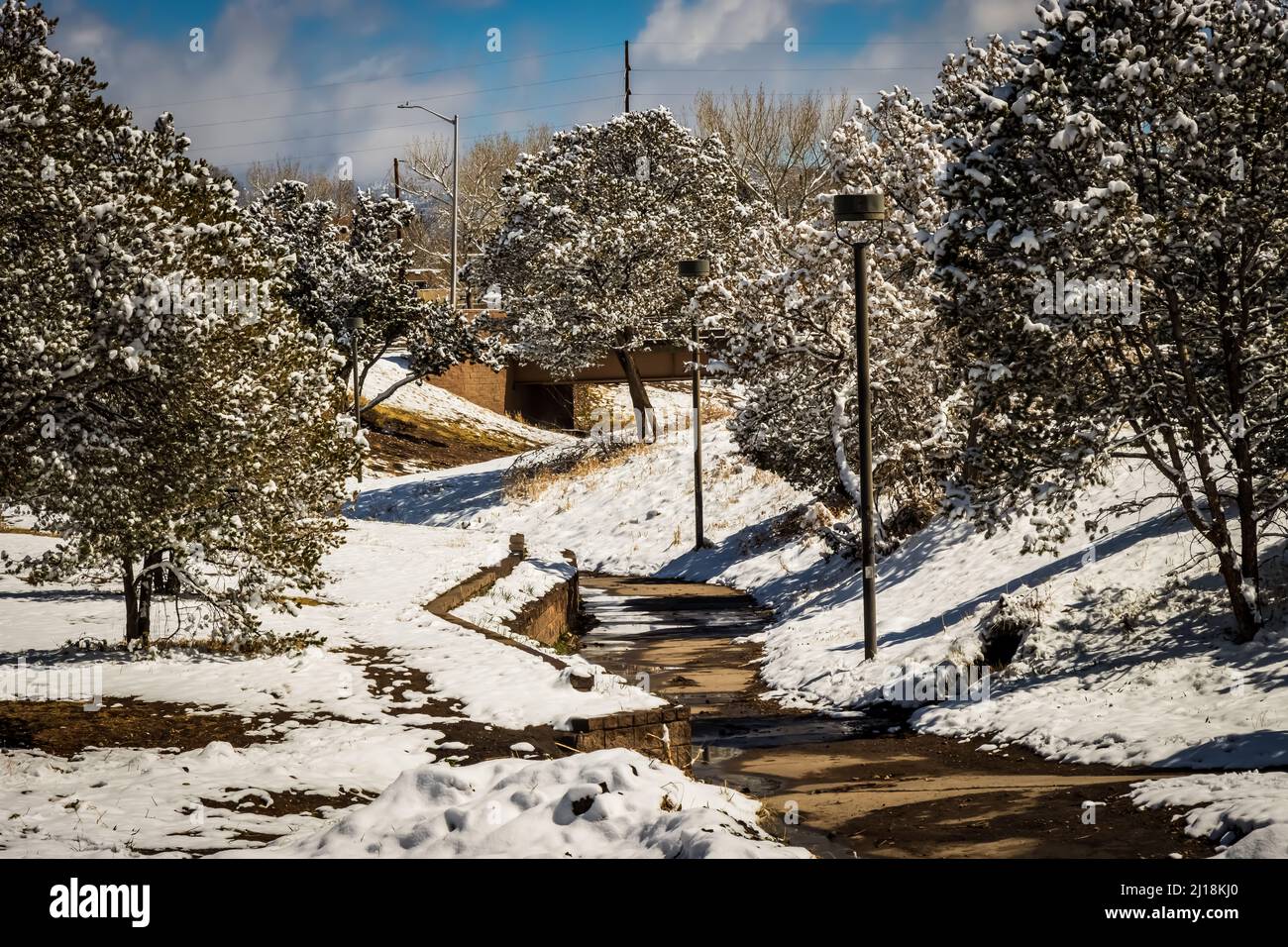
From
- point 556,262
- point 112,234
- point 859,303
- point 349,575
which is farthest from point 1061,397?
point 556,262

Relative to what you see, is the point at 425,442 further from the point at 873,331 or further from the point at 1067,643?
the point at 1067,643

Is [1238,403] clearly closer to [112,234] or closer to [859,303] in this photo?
[859,303]

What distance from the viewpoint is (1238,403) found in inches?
489

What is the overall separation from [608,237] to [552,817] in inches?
1351

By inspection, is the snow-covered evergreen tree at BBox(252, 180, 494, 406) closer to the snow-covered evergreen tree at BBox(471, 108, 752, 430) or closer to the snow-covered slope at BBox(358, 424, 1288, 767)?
the snow-covered evergreen tree at BBox(471, 108, 752, 430)

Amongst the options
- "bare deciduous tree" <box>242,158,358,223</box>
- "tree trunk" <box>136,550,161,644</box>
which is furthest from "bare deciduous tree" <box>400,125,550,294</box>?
"tree trunk" <box>136,550,161,644</box>

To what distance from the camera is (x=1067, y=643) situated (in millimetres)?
13836

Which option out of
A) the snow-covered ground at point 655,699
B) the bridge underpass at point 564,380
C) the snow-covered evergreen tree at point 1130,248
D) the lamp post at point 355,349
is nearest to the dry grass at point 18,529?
the snow-covered ground at point 655,699

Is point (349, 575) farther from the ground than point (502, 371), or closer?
closer

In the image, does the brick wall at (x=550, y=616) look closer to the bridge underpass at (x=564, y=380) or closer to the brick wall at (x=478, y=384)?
the bridge underpass at (x=564, y=380)

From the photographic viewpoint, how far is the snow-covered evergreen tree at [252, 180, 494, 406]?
147 feet
